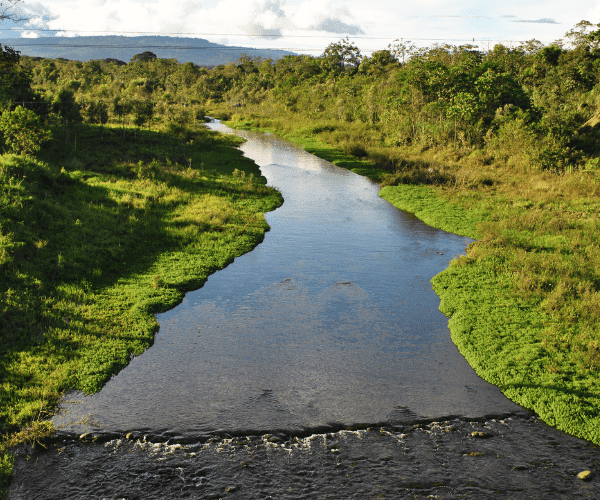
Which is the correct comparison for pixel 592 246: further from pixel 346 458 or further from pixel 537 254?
Result: pixel 346 458

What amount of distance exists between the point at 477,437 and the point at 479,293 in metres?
7.06

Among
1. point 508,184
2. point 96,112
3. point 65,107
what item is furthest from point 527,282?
point 96,112

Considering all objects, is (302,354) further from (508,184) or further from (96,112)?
(96,112)

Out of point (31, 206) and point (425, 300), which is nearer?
point (425, 300)

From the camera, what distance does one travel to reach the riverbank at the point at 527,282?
11.2 metres

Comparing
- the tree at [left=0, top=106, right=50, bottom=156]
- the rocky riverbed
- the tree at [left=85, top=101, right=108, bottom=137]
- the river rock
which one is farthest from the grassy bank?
the tree at [left=85, top=101, right=108, bottom=137]

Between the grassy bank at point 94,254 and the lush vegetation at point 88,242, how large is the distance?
42 mm

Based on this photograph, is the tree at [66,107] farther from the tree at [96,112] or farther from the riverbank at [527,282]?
the riverbank at [527,282]

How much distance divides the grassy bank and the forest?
2.8 inches

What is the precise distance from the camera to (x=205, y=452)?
9320 mm

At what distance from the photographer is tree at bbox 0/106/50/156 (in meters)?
27.0

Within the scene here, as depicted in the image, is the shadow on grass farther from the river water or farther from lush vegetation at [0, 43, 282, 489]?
the river water

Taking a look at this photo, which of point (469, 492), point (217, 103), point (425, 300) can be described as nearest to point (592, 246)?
point (425, 300)

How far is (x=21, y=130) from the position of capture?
1091 inches
